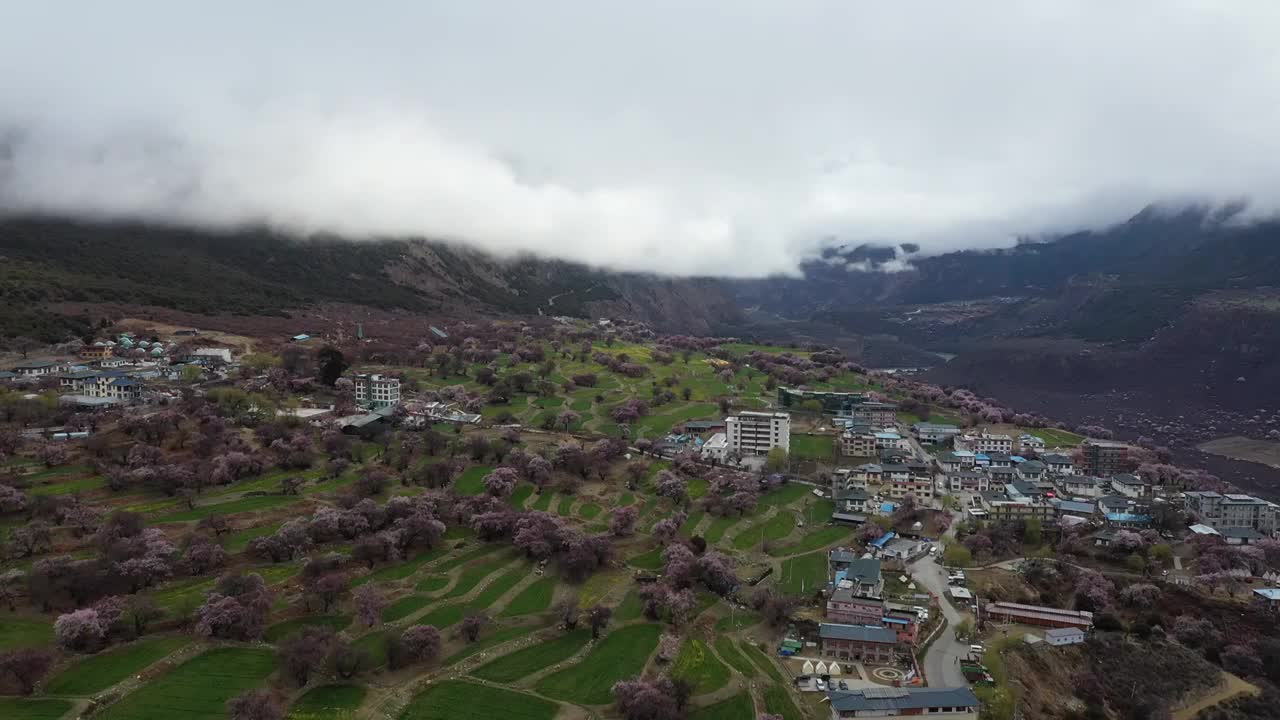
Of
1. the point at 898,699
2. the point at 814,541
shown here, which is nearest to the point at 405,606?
the point at 898,699

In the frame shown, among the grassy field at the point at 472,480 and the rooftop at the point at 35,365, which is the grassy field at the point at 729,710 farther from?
the rooftop at the point at 35,365

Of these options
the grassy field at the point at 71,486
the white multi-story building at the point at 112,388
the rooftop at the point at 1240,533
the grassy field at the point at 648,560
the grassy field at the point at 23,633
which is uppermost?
the white multi-story building at the point at 112,388

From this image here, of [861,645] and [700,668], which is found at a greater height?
[861,645]

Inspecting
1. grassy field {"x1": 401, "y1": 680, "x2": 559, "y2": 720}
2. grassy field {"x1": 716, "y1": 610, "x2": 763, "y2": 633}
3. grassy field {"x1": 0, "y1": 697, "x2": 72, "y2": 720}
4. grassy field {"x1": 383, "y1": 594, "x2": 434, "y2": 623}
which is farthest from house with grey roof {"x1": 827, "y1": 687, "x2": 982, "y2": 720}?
grassy field {"x1": 0, "y1": 697, "x2": 72, "y2": 720}

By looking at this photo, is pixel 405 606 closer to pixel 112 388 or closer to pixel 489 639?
pixel 489 639

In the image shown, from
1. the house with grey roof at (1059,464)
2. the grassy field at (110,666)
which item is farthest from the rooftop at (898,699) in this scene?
the house with grey roof at (1059,464)
